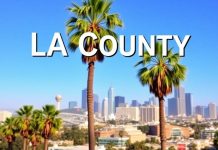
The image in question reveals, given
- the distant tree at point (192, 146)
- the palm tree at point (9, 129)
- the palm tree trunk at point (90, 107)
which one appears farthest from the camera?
the distant tree at point (192, 146)

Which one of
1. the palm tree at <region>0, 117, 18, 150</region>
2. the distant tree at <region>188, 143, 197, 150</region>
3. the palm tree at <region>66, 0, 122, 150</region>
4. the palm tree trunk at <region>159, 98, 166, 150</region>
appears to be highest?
the palm tree at <region>66, 0, 122, 150</region>

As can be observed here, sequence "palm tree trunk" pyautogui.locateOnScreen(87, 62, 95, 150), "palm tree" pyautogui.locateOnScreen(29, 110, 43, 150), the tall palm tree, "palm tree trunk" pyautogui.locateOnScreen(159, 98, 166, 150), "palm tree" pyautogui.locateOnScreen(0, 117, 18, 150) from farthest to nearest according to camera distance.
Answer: "palm tree" pyautogui.locateOnScreen(0, 117, 18, 150), the tall palm tree, "palm tree" pyautogui.locateOnScreen(29, 110, 43, 150), "palm tree trunk" pyautogui.locateOnScreen(159, 98, 166, 150), "palm tree trunk" pyautogui.locateOnScreen(87, 62, 95, 150)

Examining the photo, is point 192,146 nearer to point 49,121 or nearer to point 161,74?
point 49,121

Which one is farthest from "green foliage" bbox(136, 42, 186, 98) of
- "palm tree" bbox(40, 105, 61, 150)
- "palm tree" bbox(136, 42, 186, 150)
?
"palm tree" bbox(40, 105, 61, 150)

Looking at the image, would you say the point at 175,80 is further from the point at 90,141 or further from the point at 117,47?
the point at 90,141

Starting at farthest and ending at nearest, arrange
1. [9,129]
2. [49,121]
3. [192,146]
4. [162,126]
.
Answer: [192,146]
[9,129]
[49,121]
[162,126]

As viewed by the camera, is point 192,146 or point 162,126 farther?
point 192,146

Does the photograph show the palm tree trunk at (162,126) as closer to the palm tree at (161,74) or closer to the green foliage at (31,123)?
the palm tree at (161,74)

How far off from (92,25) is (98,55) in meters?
1.50

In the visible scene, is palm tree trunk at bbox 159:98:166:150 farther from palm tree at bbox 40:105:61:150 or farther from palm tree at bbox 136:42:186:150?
palm tree at bbox 40:105:61:150

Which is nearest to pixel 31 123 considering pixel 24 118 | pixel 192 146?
pixel 24 118

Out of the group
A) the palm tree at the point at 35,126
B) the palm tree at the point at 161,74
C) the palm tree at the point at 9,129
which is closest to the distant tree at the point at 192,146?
the palm tree at the point at 9,129

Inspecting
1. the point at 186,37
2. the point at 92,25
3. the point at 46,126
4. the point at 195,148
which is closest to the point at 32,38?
the point at 92,25

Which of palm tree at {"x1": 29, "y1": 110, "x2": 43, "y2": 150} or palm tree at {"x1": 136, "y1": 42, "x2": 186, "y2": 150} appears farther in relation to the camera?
palm tree at {"x1": 29, "y1": 110, "x2": 43, "y2": 150}
